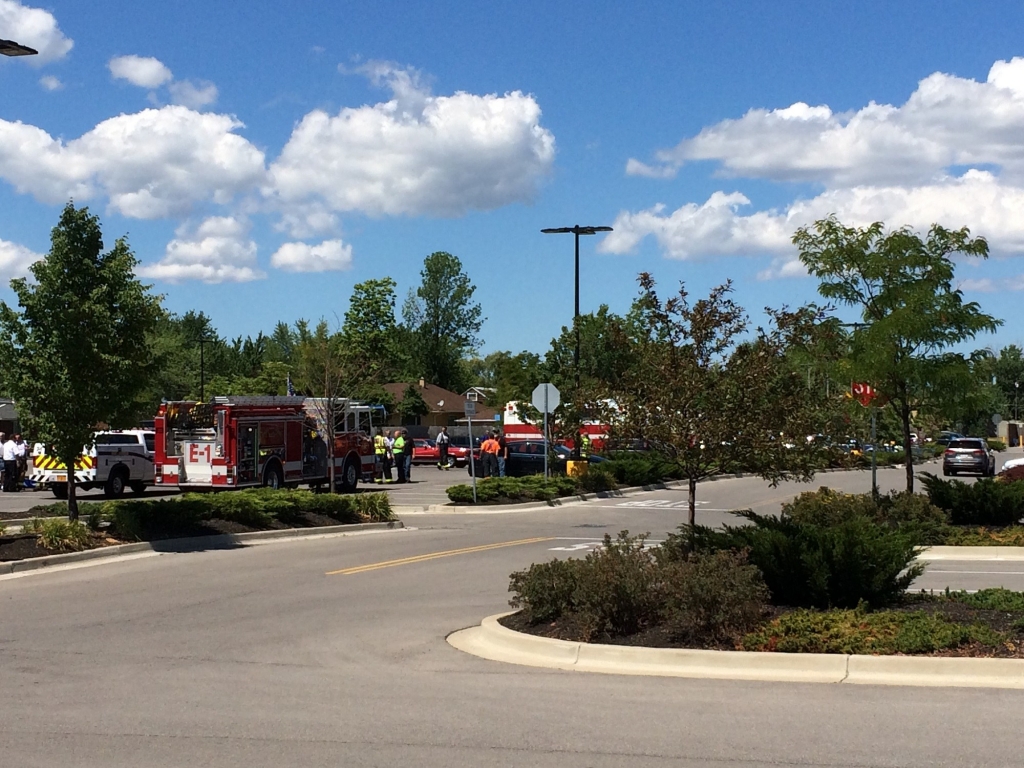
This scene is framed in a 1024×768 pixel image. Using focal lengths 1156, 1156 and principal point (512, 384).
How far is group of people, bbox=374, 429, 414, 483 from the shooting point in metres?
37.1

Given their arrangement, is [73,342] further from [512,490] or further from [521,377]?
[521,377]

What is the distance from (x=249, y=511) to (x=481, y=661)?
11.7 metres

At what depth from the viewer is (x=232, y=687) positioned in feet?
29.0

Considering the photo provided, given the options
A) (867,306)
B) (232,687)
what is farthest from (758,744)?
(867,306)

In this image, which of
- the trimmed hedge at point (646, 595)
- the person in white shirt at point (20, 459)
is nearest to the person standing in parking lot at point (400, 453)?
the person in white shirt at point (20, 459)

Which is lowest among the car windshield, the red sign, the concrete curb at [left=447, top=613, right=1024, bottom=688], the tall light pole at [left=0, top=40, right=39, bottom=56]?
the concrete curb at [left=447, top=613, right=1024, bottom=688]

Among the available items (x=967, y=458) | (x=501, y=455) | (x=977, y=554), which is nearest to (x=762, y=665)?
(x=977, y=554)

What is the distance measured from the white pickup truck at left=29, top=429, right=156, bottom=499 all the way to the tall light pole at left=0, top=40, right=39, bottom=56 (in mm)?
16511

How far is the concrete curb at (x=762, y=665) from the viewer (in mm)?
8586

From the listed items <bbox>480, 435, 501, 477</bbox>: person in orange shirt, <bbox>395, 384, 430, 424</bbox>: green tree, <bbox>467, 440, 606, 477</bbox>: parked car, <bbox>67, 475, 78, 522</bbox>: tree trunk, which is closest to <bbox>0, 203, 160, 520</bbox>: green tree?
<bbox>67, 475, 78, 522</bbox>: tree trunk

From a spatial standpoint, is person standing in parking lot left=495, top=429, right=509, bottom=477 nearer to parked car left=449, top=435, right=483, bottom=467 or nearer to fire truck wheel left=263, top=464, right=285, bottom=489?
fire truck wheel left=263, top=464, right=285, bottom=489

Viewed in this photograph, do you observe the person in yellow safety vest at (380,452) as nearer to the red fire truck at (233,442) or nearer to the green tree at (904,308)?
the red fire truck at (233,442)

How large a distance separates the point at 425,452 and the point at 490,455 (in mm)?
16679

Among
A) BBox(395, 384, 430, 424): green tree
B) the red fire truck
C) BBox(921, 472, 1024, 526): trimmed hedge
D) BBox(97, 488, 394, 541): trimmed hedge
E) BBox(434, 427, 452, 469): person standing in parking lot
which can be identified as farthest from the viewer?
BBox(395, 384, 430, 424): green tree
